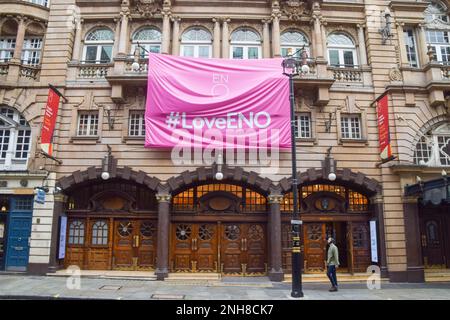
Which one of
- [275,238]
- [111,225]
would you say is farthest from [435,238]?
[111,225]

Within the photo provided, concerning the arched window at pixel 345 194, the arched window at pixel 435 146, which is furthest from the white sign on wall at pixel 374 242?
the arched window at pixel 435 146

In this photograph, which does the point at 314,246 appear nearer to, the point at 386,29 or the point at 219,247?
the point at 219,247

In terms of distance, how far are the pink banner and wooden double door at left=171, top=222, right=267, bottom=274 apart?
4.33m

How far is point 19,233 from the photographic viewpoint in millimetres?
17750

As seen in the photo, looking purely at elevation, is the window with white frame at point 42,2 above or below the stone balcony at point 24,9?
above

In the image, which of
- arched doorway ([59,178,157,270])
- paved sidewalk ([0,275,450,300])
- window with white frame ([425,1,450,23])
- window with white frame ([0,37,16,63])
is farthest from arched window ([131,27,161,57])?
window with white frame ([425,1,450,23])

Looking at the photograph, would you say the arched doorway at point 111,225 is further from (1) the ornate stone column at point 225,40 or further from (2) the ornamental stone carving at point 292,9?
(2) the ornamental stone carving at point 292,9

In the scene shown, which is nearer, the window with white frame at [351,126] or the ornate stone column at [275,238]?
the ornate stone column at [275,238]

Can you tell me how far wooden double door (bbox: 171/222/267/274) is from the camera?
17984mm

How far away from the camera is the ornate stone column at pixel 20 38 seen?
62.0 ft

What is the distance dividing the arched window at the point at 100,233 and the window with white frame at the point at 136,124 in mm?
4881

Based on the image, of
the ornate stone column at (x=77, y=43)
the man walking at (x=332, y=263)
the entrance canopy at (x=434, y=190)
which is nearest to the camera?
the man walking at (x=332, y=263)

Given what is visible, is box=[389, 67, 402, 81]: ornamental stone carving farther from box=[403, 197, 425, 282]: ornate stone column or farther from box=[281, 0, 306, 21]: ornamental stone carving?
box=[403, 197, 425, 282]: ornate stone column

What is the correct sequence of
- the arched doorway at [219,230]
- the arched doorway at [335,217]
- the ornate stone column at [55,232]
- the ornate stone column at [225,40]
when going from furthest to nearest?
the ornate stone column at [225,40] < the arched doorway at [219,230] < the arched doorway at [335,217] < the ornate stone column at [55,232]
